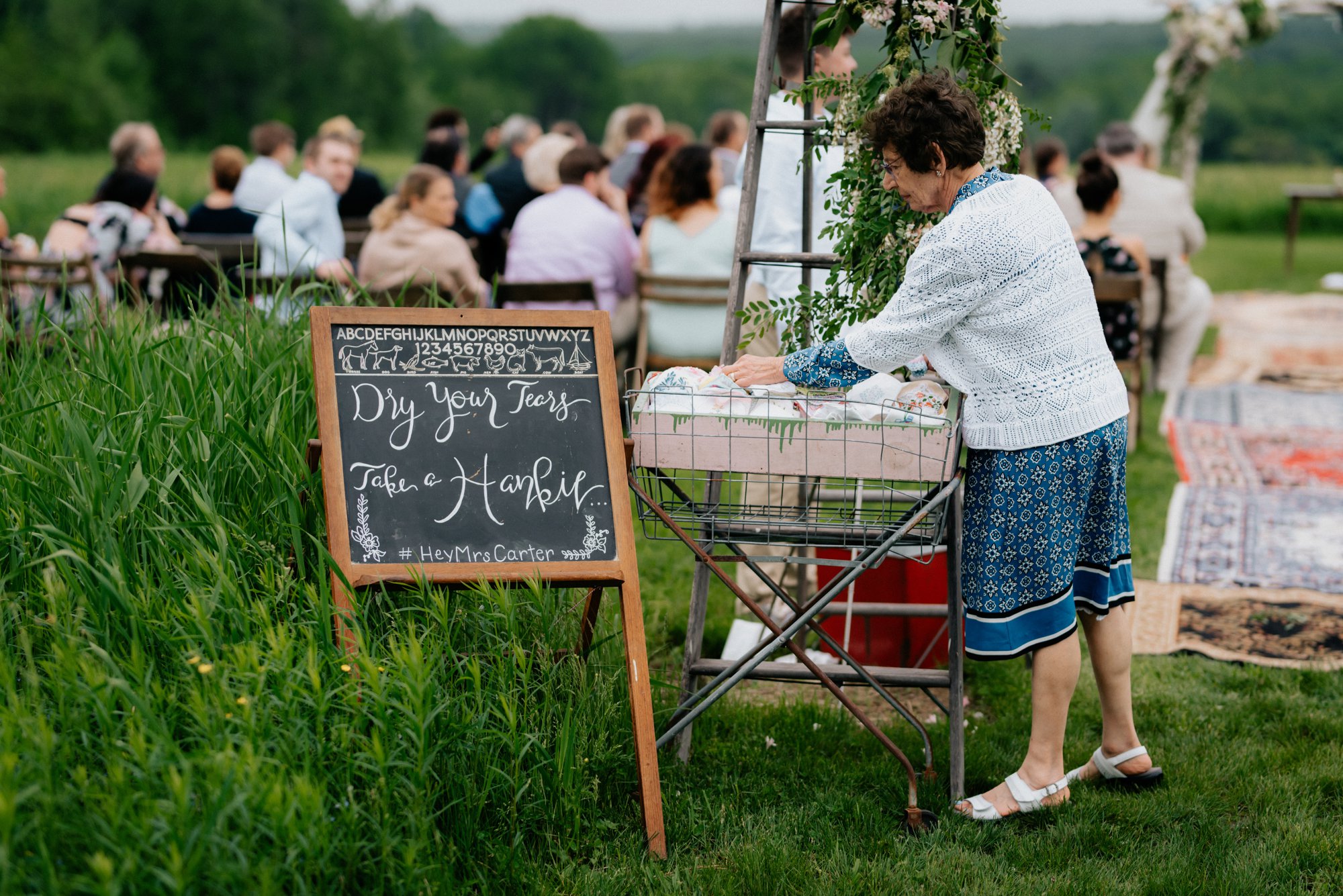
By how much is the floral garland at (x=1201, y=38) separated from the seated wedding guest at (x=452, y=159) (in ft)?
27.2

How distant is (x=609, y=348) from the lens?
117 inches

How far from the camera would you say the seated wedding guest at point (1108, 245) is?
6.75 m

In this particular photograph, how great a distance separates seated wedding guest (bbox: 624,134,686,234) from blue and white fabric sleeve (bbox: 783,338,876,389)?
4.98 metres

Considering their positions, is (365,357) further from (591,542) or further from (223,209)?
(223,209)

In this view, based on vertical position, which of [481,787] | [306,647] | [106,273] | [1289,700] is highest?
[106,273]

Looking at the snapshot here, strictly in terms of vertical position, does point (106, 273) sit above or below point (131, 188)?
below

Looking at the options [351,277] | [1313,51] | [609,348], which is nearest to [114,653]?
[609,348]

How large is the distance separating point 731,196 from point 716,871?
502 cm

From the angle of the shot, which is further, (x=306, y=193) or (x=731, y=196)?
(x=731, y=196)

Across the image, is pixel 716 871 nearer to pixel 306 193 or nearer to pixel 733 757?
pixel 733 757

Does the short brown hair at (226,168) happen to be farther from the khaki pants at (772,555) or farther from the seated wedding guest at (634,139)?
the khaki pants at (772,555)

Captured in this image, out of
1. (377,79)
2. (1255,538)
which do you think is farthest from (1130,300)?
(377,79)

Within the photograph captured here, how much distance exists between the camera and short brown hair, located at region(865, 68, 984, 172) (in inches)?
108

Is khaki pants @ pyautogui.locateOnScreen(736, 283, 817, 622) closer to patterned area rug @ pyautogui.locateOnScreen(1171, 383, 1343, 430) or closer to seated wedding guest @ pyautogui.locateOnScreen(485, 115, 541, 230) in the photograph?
patterned area rug @ pyautogui.locateOnScreen(1171, 383, 1343, 430)
